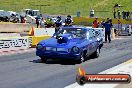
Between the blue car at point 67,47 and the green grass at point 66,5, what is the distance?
5557cm

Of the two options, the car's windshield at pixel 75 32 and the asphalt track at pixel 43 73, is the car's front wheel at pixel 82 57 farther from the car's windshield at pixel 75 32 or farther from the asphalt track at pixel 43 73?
the car's windshield at pixel 75 32

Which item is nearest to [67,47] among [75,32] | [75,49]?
[75,49]

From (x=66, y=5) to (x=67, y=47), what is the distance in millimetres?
69098

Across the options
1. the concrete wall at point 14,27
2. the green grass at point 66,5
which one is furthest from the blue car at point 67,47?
the green grass at point 66,5

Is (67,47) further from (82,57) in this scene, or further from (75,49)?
(82,57)

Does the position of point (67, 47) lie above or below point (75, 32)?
below

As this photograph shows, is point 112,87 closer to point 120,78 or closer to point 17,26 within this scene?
point 120,78

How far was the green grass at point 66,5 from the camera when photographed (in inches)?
2995

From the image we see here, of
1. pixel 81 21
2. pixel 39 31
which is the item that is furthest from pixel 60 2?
pixel 39 31

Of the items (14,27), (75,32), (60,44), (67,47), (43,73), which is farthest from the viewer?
(14,27)

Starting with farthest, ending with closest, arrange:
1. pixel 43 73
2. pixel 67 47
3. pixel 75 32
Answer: pixel 75 32
pixel 67 47
pixel 43 73

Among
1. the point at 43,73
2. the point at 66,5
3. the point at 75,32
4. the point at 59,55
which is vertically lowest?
the point at 43,73

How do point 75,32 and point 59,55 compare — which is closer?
point 59,55

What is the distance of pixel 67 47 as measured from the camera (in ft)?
48.0
